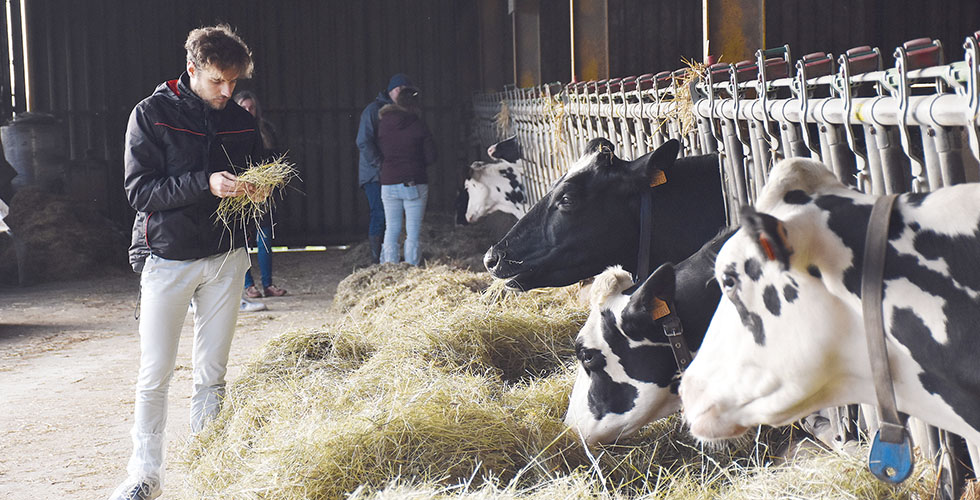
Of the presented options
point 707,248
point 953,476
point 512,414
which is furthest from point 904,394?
point 512,414

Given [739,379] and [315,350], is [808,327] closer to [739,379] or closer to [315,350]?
[739,379]


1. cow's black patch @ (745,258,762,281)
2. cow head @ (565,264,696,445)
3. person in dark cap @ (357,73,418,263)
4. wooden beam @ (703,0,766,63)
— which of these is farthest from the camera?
person in dark cap @ (357,73,418,263)

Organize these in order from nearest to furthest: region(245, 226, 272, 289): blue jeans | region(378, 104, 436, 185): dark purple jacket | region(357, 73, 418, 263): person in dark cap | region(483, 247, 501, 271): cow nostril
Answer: region(483, 247, 501, 271): cow nostril
region(245, 226, 272, 289): blue jeans
region(378, 104, 436, 185): dark purple jacket
region(357, 73, 418, 263): person in dark cap

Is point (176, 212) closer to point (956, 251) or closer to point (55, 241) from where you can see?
point (956, 251)

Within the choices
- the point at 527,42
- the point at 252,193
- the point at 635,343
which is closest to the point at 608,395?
the point at 635,343

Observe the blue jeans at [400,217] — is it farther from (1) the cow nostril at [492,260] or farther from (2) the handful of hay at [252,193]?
(1) the cow nostril at [492,260]

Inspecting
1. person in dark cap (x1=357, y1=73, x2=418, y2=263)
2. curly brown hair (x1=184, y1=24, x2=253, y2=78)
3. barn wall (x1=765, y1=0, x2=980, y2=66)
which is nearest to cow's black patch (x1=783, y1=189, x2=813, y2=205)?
curly brown hair (x1=184, y1=24, x2=253, y2=78)

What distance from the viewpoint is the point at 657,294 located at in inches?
113

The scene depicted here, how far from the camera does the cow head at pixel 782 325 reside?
1.73m

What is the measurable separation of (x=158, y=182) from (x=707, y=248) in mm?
2156

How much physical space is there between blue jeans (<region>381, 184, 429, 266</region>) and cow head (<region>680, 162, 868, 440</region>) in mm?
7096

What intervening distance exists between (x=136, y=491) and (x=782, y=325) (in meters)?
2.74

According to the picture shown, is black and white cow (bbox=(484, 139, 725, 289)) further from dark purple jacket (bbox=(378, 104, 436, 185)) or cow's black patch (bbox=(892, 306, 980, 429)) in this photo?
dark purple jacket (bbox=(378, 104, 436, 185))

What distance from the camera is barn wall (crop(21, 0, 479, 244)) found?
535 inches
